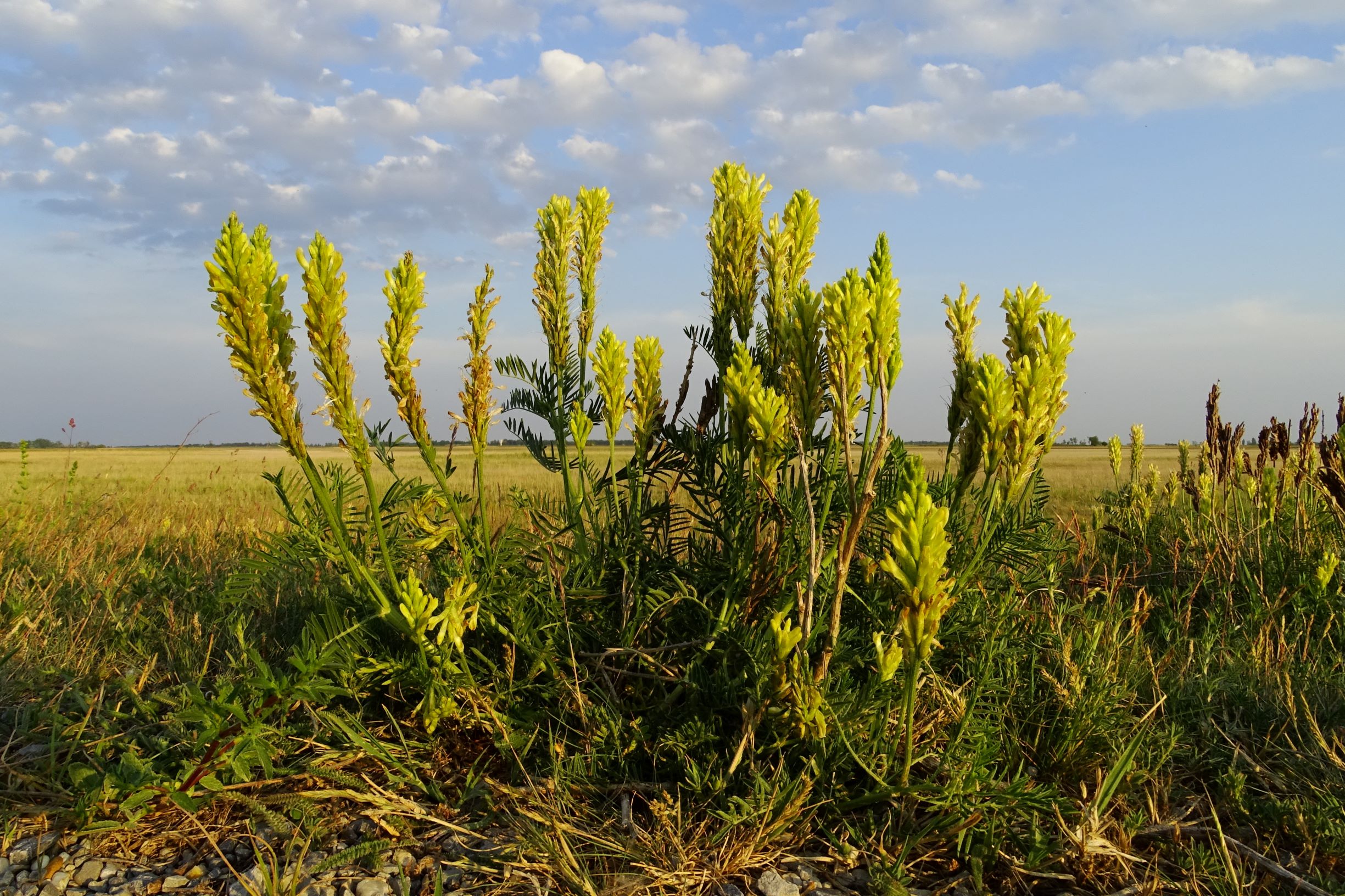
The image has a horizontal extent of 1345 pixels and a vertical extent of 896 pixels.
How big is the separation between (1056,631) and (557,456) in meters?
1.96

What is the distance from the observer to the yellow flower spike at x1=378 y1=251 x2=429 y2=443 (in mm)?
2352

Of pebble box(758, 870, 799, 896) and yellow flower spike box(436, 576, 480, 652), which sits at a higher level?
yellow flower spike box(436, 576, 480, 652)

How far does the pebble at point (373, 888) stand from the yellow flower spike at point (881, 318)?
188cm

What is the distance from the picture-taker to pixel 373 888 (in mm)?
2143

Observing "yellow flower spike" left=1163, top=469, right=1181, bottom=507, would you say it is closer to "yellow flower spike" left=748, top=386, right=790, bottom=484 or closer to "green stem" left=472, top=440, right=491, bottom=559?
"yellow flower spike" left=748, top=386, right=790, bottom=484

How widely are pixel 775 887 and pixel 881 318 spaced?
5.03 feet

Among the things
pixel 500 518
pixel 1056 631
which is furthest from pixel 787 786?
pixel 500 518

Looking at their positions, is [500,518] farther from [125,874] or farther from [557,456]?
[125,874]

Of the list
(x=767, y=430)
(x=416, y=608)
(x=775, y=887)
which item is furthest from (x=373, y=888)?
(x=767, y=430)

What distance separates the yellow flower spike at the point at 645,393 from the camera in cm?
273

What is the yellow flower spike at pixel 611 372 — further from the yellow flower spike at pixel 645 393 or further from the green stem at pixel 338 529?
the green stem at pixel 338 529

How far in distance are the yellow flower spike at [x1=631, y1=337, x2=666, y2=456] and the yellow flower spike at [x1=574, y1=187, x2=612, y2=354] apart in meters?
0.29

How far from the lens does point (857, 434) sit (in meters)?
2.68

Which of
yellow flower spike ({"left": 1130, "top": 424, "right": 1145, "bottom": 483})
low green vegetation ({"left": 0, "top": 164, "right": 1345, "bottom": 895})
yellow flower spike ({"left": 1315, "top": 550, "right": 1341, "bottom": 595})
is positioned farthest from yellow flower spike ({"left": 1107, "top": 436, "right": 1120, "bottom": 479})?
low green vegetation ({"left": 0, "top": 164, "right": 1345, "bottom": 895})
